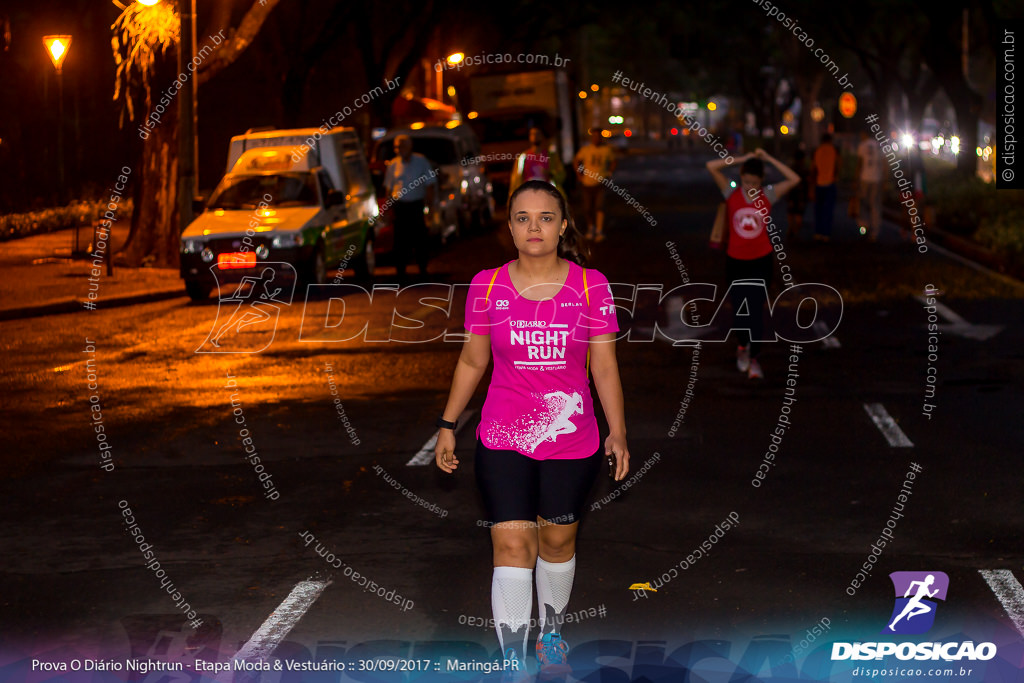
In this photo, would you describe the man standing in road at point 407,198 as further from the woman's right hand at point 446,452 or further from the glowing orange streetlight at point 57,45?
the woman's right hand at point 446,452

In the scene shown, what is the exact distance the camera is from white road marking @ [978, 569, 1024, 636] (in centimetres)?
626

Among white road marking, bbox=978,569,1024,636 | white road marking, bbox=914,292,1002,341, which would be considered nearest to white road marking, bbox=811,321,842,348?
white road marking, bbox=914,292,1002,341

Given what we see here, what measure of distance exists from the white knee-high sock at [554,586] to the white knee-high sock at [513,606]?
0.19m

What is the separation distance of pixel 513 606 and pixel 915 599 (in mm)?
2231

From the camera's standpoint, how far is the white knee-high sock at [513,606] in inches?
209

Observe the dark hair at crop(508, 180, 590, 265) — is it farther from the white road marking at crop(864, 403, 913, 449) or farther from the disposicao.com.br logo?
the white road marking at crop(864, 403, 913, 449)

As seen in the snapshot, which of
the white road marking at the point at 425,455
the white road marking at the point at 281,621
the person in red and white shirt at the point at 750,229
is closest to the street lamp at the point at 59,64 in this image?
the person in red and white shirt at the point at 750,229

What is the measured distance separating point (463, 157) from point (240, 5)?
651cm

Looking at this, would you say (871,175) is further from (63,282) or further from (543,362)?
(543,362)

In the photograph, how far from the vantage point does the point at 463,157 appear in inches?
1212

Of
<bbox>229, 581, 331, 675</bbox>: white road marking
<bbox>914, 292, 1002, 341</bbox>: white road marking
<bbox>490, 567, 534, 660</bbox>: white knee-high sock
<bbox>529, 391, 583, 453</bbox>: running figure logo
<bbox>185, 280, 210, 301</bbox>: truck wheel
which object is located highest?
<bbox>529, 391, 583, 453</bbox>: running figure logo

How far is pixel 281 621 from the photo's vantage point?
6352 millimetres

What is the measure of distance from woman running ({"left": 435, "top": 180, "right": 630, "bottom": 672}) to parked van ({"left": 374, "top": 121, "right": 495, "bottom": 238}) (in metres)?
22.9

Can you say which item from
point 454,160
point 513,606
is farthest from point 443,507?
point 454,160
